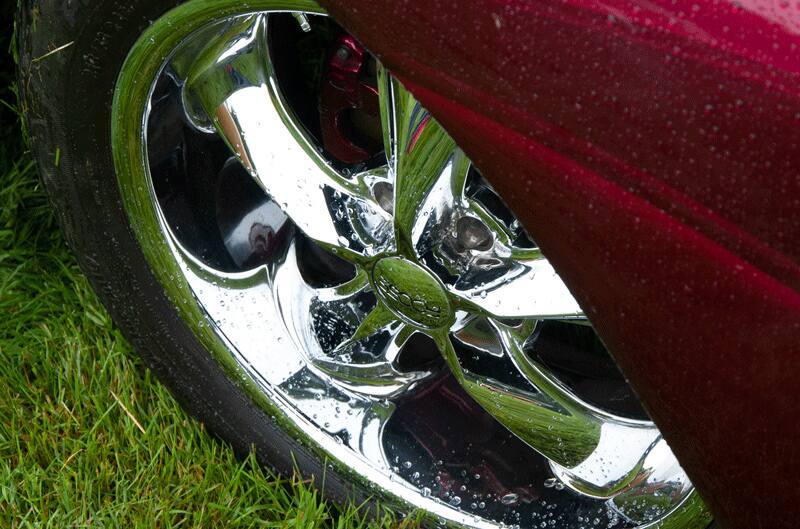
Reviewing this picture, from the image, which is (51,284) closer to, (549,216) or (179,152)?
(179,152)

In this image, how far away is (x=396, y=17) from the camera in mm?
943

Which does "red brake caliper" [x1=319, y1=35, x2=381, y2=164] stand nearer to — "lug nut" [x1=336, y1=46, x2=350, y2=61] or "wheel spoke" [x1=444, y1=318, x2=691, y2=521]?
"lug nut" [x1=336, y1=46, x2=350, y2=61]

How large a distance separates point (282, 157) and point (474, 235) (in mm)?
333

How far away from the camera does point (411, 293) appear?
145cm

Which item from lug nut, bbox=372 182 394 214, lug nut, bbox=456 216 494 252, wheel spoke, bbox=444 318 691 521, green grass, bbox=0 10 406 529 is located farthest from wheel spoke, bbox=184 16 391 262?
green grass, bbox=0 10 406 529

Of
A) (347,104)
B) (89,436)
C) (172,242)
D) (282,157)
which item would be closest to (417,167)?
(282,157)

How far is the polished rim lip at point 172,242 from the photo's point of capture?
134 cm

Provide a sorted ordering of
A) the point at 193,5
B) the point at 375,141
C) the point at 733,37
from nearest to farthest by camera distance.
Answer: the point at 733,37
the point at 193,5
the point at 375,141

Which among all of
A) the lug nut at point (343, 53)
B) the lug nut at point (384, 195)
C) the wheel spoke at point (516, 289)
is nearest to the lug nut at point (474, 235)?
the wheel spoke at point (516, 289)

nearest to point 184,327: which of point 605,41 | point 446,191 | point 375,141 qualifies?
point 375,141

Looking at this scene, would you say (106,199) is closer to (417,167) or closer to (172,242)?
(172,242)

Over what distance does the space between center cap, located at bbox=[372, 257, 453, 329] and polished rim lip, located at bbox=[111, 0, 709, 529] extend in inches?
14.1

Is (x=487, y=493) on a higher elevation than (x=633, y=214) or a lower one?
lower

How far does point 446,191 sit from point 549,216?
0.44 m
